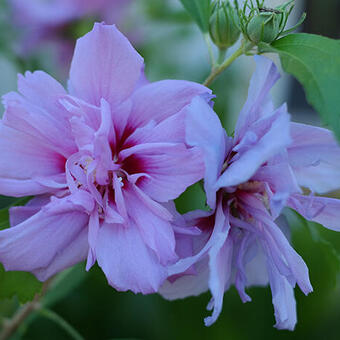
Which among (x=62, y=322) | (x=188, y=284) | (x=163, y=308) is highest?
(x=188, y=284)

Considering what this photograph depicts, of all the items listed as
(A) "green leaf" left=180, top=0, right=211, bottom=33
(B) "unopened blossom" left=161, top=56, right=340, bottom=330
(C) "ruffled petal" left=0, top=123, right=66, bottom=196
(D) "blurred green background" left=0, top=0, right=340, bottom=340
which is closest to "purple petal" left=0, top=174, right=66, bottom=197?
(C) "ruffled petal" left=0, top=123, right=66, bottom=196

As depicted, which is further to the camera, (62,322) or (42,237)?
(62,322)

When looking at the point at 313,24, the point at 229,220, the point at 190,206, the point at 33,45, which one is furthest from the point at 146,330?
the point at 313,24

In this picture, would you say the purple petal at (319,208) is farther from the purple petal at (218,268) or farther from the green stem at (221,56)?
the green stem at (221,56)

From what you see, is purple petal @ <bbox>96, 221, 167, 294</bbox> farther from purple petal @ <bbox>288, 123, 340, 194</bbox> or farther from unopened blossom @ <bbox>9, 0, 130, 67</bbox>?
unopened blossom @ <bbox>9, 0, 130, 67</bbox>

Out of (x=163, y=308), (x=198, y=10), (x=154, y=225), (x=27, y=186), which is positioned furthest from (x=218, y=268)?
(x=163, y=308)

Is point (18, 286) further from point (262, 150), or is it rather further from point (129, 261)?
point (262, 150)
